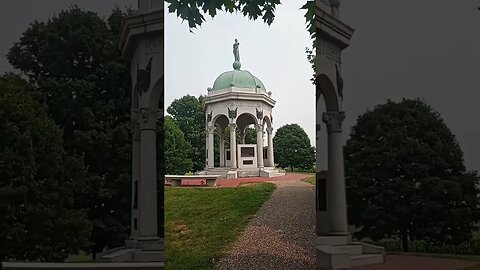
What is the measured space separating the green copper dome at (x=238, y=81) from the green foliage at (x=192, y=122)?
0.12 metres

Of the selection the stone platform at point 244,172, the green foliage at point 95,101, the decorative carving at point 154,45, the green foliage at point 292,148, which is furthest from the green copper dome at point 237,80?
the green foliage at point 95,101

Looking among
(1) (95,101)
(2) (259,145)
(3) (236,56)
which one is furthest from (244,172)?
(1) (95,101)

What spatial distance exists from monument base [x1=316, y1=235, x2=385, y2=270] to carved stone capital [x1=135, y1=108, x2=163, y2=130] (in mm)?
1132

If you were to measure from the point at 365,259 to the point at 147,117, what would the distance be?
1.65 m

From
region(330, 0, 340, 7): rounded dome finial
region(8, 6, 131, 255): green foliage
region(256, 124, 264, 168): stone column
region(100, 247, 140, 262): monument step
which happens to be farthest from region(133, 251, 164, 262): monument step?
region(330, 0, 340, 7): rounded dome finial

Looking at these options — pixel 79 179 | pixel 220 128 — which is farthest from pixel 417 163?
pixel 79 179

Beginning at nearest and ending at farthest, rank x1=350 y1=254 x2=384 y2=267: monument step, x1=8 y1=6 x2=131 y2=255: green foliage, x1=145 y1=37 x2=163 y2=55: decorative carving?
1. x1=145 y1=37 x2=163 y2=55: decorative carving
2. x1=350 y1=254 x2=384 y2=267: monument step
3. x1=8 y1=6 x2=131 y2=255: green foliage

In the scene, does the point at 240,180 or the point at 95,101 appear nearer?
the point at 240,180

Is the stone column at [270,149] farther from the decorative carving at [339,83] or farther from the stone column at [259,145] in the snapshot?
the decorative carving at [339,83]

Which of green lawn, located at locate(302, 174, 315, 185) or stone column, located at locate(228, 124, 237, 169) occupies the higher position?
stone column, located at locate(228, 124, 237, 169)

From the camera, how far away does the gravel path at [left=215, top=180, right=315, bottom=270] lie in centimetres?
211

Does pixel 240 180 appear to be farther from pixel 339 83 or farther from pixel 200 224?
pixel 339 83

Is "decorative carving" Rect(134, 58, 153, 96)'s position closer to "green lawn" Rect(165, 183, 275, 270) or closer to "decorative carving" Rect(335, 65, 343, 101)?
"green lawn" Rect(165, 183, 275, 270)

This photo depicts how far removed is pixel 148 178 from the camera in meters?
2.62
